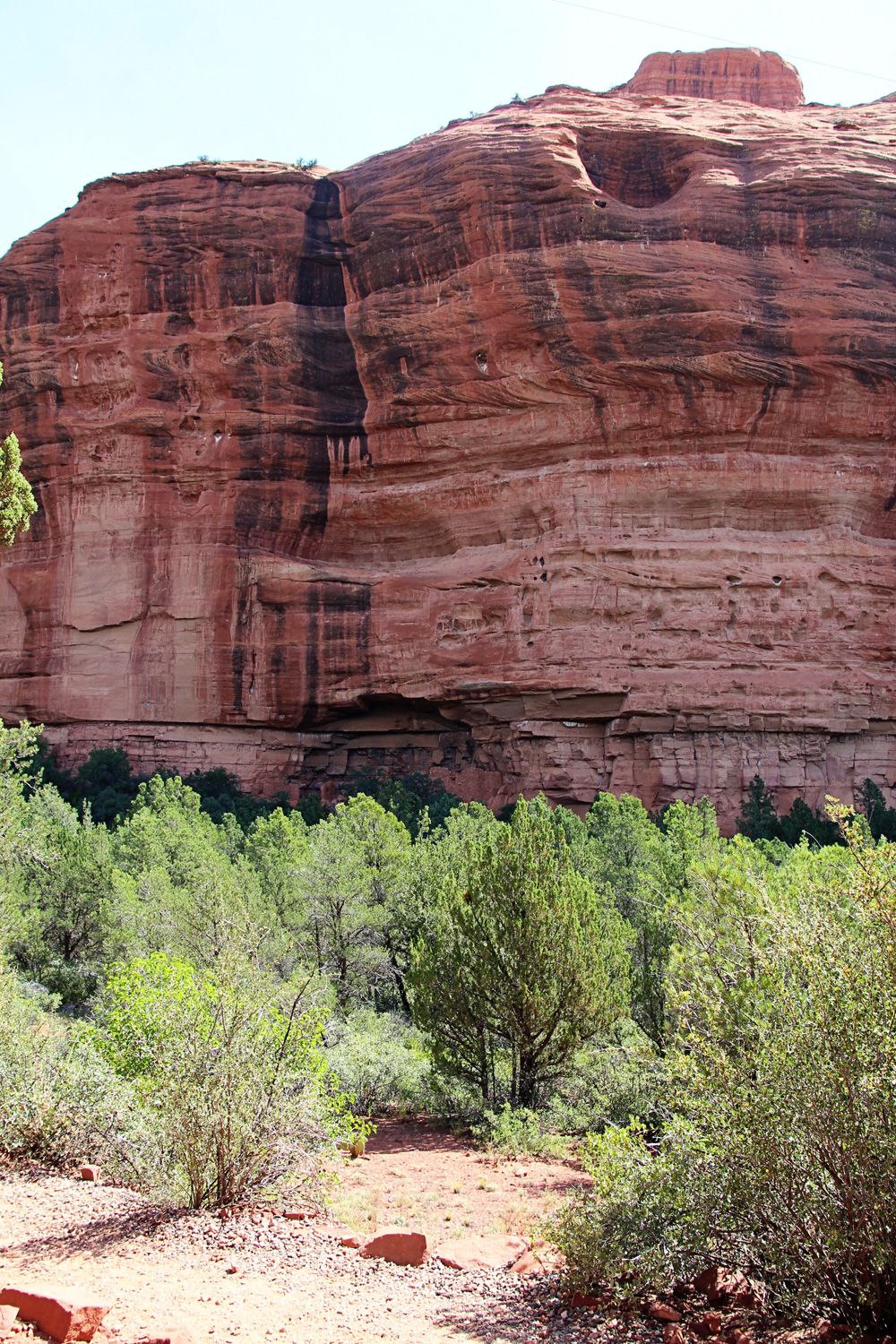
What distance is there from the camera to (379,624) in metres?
33.1

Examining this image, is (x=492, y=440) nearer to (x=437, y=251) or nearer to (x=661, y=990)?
(x=437, y=251)

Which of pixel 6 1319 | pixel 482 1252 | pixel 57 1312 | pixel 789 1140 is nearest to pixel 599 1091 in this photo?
pixel 482 1252

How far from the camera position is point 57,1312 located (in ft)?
16.2

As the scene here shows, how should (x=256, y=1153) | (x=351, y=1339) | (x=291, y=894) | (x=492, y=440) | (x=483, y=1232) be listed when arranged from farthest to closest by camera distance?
(x=492, y=440) → (x=291, y=894) → (x=483, y=1232) → (x=256, y=1153) → (x=351, y=1339)

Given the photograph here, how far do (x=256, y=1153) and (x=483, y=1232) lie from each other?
2.12 meters

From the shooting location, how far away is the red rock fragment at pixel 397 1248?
6.71 m

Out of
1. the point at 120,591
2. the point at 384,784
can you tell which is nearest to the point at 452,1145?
the point at 384,784

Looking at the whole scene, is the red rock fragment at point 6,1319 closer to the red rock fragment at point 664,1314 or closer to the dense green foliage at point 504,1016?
the dense green foliage at point 504,1016

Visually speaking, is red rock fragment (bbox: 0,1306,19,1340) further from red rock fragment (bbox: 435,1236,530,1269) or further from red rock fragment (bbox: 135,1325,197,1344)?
red rock fragment (bbox: 435,1236,530,1269)

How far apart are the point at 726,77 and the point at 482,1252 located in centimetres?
4808

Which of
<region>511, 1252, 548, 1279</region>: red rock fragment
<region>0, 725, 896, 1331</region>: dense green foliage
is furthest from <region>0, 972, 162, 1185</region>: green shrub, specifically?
<region>511, 1252, 548, 1279</region>: red rock fragment

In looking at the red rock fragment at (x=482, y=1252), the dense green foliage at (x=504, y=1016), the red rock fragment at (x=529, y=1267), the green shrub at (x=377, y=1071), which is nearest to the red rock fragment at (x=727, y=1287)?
the dense green foliage at (x=504, y=1016)

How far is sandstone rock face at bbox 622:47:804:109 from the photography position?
4328 centimetres

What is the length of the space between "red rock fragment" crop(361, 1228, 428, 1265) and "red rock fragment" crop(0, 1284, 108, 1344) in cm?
206
